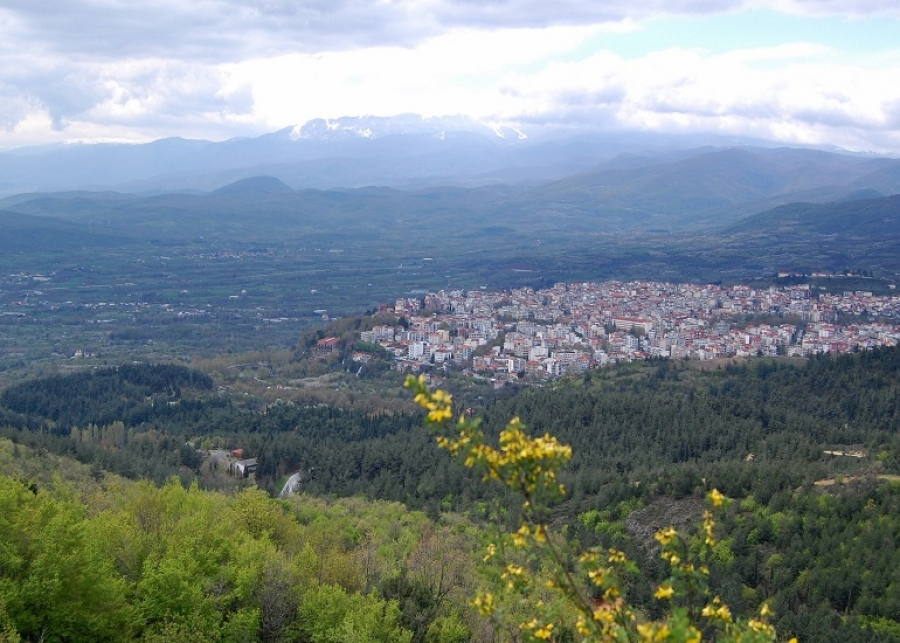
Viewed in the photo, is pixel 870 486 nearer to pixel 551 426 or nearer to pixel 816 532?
pixel 816 532

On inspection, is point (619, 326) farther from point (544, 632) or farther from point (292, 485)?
point (544, 632)

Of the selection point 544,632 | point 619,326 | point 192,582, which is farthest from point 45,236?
point 544,632

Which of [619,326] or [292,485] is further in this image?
[619,326]

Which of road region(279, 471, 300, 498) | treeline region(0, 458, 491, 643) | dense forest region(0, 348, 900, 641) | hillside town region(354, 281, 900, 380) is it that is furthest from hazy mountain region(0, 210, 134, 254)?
treeline region(0, 458, 491, 643)

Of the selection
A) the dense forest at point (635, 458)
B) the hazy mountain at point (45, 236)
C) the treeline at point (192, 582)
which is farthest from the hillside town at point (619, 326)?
the hazy mountain at point (45, 236)

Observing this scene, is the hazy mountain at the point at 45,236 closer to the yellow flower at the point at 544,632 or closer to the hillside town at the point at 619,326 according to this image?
the hillside town at the point at 619,326

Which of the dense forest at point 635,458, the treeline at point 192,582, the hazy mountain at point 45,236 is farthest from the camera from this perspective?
the hazy mountain at point 45,236

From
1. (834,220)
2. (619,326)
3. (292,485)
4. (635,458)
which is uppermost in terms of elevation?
(834,220)
